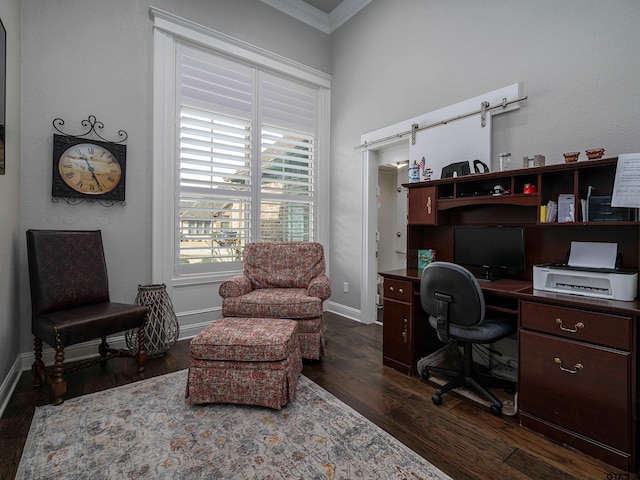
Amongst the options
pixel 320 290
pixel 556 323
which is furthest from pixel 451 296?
pixel 320 290

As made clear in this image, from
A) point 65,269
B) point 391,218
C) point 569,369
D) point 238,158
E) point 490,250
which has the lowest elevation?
point 569,369

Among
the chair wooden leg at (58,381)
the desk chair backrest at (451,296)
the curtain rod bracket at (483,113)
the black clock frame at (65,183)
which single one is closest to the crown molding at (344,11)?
the curtain rod bracket at (483,113)

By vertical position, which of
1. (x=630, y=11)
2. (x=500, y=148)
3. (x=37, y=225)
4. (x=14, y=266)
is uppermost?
(x=630, y=11)

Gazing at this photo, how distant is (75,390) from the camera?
2.27 m

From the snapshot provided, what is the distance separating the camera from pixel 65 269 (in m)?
2.49

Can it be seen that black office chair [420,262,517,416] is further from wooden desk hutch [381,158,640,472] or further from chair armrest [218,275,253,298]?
chair armrest [218,275,253,298]

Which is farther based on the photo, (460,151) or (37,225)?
(460,151)

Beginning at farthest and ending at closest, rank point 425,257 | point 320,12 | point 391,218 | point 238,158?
point 391,218 → point 320,12 → point 238,158 → point 425,257

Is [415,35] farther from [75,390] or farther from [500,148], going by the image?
[75,390]

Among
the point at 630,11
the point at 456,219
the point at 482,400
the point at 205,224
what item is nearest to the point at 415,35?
the point at 630,11

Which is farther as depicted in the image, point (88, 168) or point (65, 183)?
point (88, 168)

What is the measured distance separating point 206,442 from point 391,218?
4.11m

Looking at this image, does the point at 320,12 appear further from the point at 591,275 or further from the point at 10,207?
the point at 591,275

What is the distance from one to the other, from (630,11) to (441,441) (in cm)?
290
